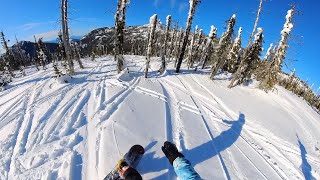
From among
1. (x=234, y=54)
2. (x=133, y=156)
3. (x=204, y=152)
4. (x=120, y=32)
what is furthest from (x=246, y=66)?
(x=234, y=54)

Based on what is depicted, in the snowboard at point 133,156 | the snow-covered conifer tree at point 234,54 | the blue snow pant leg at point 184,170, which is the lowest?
the snow-covered conifer tree at point 234,54

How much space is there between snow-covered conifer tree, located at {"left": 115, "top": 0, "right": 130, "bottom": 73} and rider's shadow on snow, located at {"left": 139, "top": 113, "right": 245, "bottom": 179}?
12403 millimetres

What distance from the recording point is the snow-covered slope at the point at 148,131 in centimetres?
805

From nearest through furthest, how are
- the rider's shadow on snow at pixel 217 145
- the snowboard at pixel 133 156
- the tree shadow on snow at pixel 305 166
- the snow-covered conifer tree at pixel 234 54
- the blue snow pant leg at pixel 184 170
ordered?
the blue snow pant leg at pixel 184 170 → the snowboard at pixel 133 156 → the rider's shadow on snow at pixel 217 145 → the tree shadow on snow at pixel 305 166 → the snow-covered conifer tree at pixel 234 54

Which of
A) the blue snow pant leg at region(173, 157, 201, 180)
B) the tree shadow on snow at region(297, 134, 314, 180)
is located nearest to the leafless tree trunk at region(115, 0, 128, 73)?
the tree shadow on snow at region(297, 134, 314, 180)

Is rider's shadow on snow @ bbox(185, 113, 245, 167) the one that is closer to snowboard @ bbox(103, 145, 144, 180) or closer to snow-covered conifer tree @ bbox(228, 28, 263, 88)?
snowboard @ bbox(103, 145, 144, 180)

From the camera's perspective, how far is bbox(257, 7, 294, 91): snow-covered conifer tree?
19.8 m

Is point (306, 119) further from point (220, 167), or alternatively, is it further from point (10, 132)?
point (10, 132)

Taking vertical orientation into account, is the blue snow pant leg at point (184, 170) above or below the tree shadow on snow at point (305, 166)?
above

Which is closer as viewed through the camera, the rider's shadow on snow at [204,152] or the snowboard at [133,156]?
the snowboard at [133,156]

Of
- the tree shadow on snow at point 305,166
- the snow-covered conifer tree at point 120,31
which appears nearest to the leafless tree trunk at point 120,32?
the snow-covered conifer tree at point 120,31

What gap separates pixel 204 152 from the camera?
967 centimetres

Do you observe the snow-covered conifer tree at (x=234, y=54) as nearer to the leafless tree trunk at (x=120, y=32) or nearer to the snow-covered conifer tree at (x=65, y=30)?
the leafless tree trunk at (x=120, y=32)

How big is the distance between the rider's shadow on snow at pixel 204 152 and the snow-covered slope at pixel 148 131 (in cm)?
3
